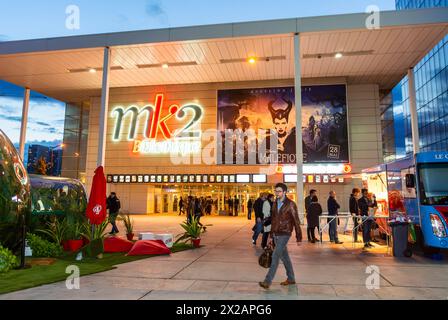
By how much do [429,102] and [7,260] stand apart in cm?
4084

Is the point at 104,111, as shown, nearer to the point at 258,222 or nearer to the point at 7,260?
the point at 258,222

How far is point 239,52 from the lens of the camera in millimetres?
19531

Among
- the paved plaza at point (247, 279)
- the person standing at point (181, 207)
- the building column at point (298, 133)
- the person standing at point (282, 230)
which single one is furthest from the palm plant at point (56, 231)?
the person standing at point (181, 207)

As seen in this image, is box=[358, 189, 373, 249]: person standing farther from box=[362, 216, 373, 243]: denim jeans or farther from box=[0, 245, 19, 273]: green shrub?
box=[0, 245, 19, 273]: green shrub

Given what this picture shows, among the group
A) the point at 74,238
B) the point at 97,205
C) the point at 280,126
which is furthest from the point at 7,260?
the point at 280,126

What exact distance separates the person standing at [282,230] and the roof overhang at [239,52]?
13160 millimetres

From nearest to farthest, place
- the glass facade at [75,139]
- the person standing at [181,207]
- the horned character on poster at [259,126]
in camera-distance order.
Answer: the horned character on poster at [259,126]
the person standing at [181,207]
the glass facade at [75,139]

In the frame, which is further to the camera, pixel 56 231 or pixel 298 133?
pixel 298 133

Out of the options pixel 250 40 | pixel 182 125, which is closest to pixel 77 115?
pixel 182 125

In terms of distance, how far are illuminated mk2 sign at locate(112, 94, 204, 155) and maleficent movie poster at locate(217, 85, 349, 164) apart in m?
2.27

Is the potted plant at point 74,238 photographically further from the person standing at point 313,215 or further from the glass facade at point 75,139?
the glass facade at point 75,139

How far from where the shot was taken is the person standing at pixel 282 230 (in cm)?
533
